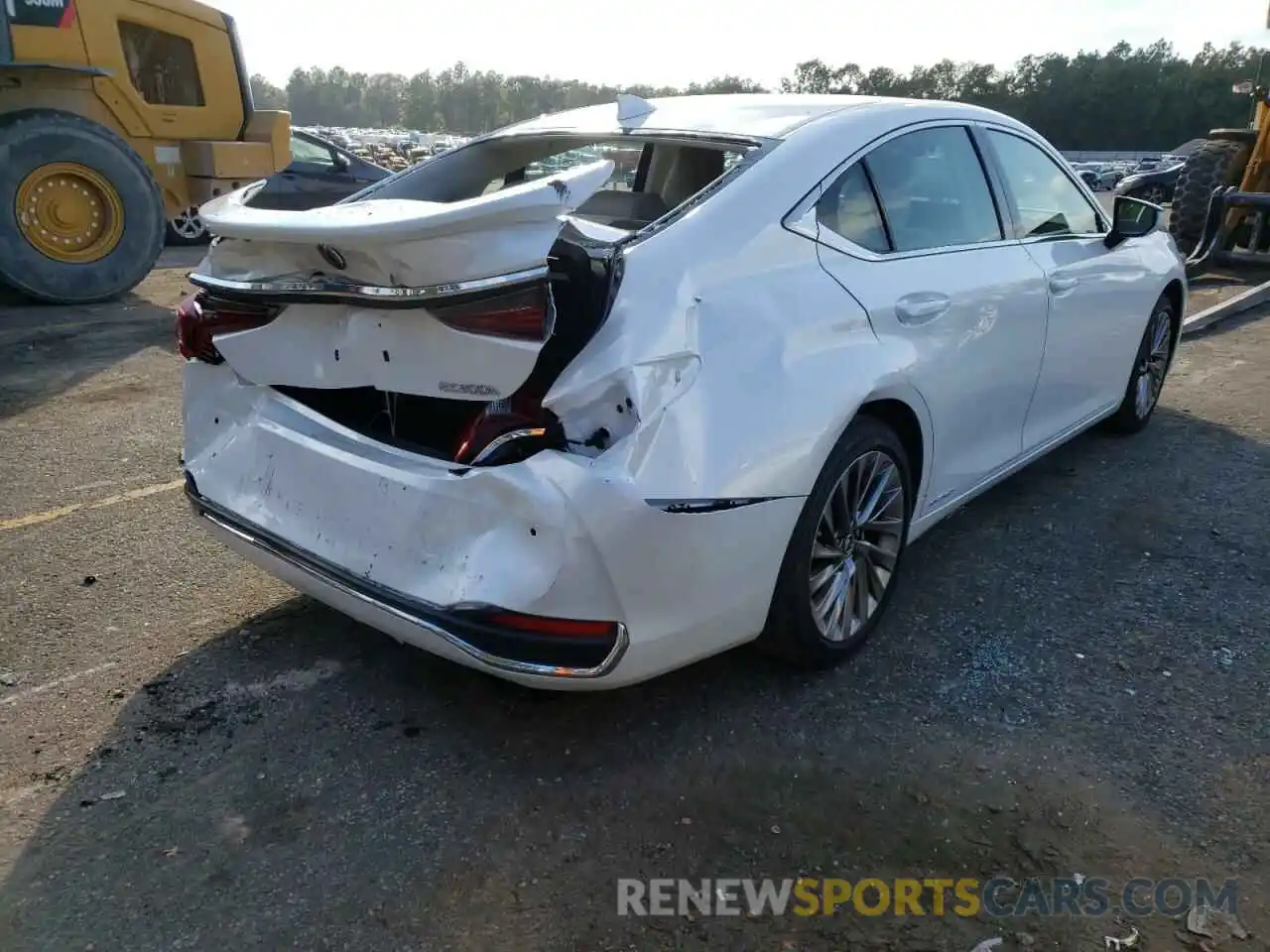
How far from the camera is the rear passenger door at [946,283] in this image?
3.01 metres

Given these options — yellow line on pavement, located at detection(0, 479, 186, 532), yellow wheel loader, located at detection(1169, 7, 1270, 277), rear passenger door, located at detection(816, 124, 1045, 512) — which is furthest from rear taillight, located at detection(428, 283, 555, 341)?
yellow wheel loader, located at detection(1169, 7, 1270, 277)

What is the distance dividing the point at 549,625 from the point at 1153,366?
4335 millimetres

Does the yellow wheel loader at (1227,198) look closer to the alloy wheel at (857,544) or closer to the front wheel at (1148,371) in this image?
the front wheel at (1148,371)

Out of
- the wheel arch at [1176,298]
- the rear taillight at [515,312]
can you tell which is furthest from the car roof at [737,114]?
the wheel arch at [1176,298]

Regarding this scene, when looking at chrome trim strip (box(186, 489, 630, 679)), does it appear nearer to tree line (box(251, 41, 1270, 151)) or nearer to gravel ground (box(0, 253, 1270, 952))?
gravel ground (box(0, 253, 1270, 952))

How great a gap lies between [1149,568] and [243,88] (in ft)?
34.5

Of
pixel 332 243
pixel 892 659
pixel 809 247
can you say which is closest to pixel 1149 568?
pixel 892 659

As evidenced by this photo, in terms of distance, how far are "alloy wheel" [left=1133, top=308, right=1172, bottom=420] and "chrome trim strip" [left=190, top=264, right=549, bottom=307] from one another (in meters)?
4.04

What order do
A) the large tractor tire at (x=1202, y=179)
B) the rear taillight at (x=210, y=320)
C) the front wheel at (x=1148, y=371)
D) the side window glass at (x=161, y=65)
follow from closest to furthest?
1. the rear taillight at (x=210, y=320)
2. the front wheel at (x=1148, y=371)
3. the side window glass at (x=161, y=65)
4. the large tractor tire at (x=1202, y=179)

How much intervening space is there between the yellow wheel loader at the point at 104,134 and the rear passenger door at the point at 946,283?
806 centimetres

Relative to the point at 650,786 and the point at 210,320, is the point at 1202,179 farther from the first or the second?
the point at 210,320

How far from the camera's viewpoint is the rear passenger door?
301 centimetres

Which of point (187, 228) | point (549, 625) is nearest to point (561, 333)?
point (549, 625)

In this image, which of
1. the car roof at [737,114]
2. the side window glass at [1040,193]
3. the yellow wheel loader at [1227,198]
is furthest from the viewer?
the yellow wheel loader at [1227,198]
